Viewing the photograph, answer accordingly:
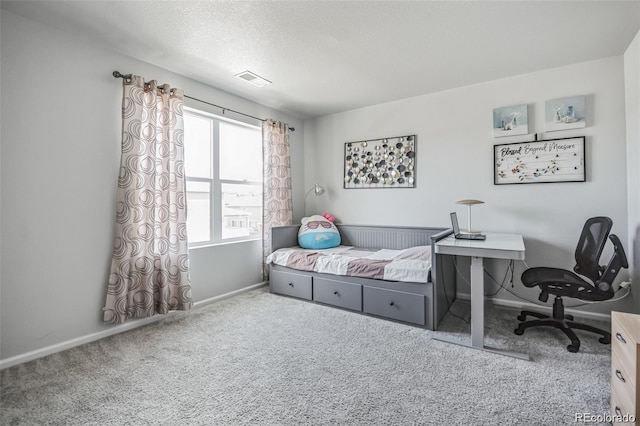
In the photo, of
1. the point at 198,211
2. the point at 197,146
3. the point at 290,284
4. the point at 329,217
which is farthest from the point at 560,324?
the point at 197,146

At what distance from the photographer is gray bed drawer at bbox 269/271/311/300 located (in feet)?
10.9

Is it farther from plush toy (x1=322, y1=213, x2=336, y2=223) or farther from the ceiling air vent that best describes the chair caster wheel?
the ceiling air vent

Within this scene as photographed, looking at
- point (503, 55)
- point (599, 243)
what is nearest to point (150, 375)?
point (599, 243)

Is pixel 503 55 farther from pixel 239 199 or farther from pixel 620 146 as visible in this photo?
pixel 239 199

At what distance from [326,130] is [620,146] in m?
3.22

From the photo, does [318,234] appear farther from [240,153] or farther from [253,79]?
[253,79]

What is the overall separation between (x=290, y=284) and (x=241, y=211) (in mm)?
1117

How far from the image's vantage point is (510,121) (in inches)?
121

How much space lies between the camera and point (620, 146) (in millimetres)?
2637

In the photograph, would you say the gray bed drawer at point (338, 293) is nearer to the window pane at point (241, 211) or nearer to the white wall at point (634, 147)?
the window pane at point (241, 211)

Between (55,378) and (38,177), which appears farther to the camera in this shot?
(38,177)

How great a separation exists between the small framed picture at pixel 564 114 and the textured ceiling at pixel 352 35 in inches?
14.1

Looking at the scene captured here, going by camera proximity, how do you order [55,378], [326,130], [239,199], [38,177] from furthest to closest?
[326,130], [239,199], [38,177], [55,378]

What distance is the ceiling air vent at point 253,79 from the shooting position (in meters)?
2.96
